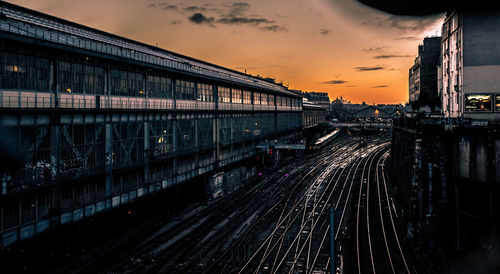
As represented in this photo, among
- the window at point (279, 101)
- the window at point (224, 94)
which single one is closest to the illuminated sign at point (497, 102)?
the window at point (224, 94)

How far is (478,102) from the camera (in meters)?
38.3

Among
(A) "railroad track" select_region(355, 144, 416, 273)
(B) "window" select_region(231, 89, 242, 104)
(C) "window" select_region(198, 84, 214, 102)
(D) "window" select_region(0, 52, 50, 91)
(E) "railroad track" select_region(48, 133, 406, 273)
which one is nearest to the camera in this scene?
(D) "window" select_region(0, 52, 50, 91)

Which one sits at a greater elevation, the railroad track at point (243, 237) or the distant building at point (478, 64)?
the distant building at point (478, 64)

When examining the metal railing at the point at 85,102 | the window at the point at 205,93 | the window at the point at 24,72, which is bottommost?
the metal railing at the point at 85,102

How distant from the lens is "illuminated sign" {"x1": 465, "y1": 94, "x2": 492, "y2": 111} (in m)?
37.8

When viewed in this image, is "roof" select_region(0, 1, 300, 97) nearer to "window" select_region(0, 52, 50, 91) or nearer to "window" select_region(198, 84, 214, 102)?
"window" select_region(0, 52, 50, 91)

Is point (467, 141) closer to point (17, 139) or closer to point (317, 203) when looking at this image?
point (317, 203)

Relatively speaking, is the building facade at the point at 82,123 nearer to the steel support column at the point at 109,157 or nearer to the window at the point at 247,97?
the steel support column at the point at 109,157

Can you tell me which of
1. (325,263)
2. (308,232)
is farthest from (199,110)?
(325,263)

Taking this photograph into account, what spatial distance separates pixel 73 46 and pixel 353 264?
25.7 m

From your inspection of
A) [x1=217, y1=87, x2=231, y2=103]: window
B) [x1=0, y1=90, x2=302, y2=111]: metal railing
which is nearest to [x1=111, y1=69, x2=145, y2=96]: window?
[x1=0, y1=90, x2=302, y2=111]: metal railing

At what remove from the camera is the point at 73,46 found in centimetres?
2292

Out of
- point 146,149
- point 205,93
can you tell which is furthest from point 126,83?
point 205,93

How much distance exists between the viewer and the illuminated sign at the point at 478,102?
124 ft
